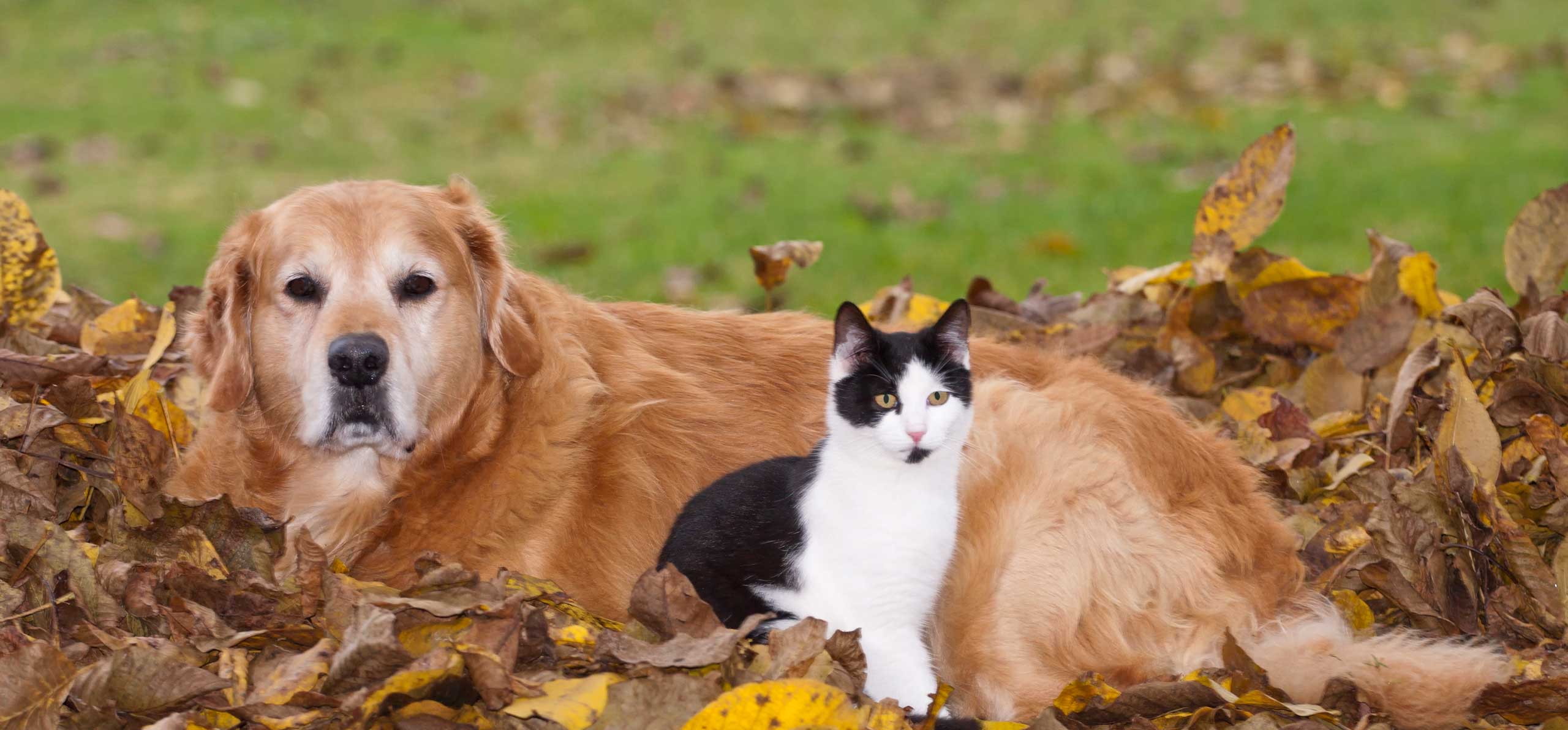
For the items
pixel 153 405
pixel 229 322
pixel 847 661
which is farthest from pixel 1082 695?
pixel 153 405

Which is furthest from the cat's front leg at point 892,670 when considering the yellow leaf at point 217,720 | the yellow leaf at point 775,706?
the yellow leaf at point 217,720

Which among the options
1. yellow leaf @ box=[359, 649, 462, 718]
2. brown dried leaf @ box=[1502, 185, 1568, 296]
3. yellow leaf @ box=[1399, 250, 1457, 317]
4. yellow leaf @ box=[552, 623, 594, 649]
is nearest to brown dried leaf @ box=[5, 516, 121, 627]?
yellow leaf @ box=[359, 649, 462, 718]

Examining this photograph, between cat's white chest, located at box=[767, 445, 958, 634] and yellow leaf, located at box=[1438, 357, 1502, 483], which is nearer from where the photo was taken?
cat's white chest, located at box=[767, 445, 958, 634]

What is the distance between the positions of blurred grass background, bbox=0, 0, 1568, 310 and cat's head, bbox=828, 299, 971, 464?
4.06m

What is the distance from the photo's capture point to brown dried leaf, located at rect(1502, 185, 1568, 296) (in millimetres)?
4094

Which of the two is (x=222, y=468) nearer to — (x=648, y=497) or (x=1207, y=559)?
(x=648, y=497)

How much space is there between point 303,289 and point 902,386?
4.47 feet

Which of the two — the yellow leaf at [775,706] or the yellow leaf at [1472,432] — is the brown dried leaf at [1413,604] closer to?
the yellow leaf at [1472,432]

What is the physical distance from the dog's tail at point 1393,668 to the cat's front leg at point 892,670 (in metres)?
0.73

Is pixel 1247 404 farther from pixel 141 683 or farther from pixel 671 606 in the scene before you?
pixel 141 683

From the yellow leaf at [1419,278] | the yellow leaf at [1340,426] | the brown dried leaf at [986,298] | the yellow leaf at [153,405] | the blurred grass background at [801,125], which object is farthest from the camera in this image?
the blurred grass background at [801,125]

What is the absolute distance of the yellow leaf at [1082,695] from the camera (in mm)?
2793

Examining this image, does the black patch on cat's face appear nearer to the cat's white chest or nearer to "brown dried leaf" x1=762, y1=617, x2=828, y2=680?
the cat's white chest

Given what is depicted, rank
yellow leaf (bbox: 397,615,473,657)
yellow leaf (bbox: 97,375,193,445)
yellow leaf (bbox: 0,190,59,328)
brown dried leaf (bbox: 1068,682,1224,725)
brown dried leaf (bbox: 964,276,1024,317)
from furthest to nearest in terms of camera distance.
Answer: brown dried leaf (bbox: 964,276,1024,317)
yellow leaf (bbox: 0,190,59,328)
yellow leaf (bbox: 97,375,193,445)
brown dried leaf (bbox: 1068,682,1224,725)
yellow leaf (bbox: 397,615,473,657)
